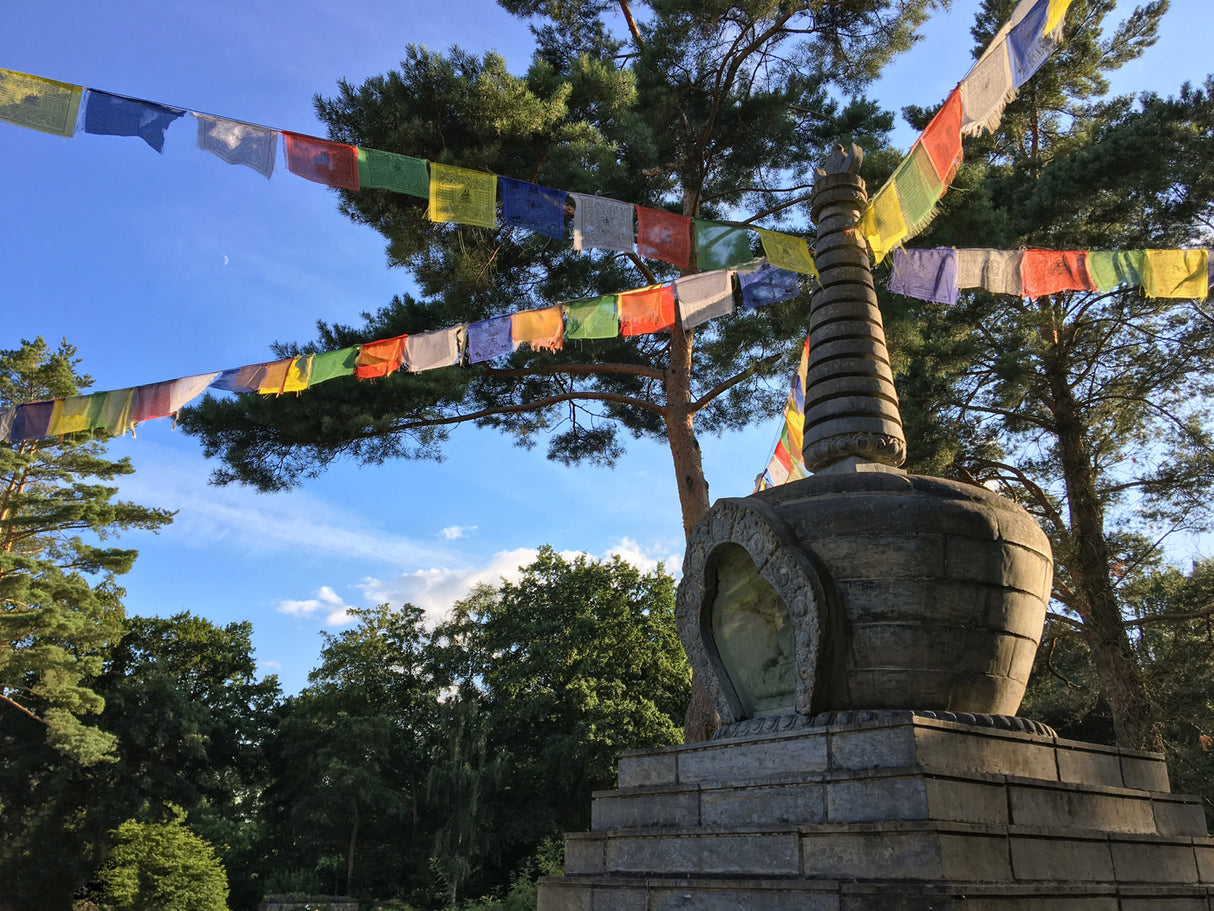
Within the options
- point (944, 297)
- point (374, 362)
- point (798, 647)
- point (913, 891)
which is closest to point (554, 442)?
point (374, 362)

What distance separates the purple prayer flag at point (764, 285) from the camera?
10922 millimetres

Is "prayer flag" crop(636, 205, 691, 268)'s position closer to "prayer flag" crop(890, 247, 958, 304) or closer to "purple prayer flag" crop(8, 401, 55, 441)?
"prayer flag" crop(890, 247, 958, 304)

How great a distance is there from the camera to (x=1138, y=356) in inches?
603

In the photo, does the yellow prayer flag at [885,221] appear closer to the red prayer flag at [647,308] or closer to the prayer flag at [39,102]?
the red prayer flag at [647,308]

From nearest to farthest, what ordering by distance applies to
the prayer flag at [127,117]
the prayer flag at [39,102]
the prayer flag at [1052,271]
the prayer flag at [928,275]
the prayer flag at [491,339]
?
the prayer flag at [39,102] < the prayer flag at [127,117] < the prayer flag at [928,275] < the prayer flag at [1052,271] < the prayer flag at [491,339]

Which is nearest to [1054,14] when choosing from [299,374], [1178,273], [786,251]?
[786,251]

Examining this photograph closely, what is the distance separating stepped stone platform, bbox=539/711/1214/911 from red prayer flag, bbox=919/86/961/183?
188 inches

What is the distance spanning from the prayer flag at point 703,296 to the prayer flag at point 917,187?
2.70 m

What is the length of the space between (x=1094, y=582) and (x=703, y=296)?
26.7 feet

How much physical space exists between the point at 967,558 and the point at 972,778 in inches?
52.1

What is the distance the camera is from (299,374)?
11023 millimetres

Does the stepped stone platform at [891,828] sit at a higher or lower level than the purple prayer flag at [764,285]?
lower

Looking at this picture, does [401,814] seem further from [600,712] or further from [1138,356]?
[1138,356]

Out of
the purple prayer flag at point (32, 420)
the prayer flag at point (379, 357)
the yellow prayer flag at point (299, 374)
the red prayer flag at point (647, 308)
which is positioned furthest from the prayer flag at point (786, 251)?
the purple prayer flag at point (32, 420)
